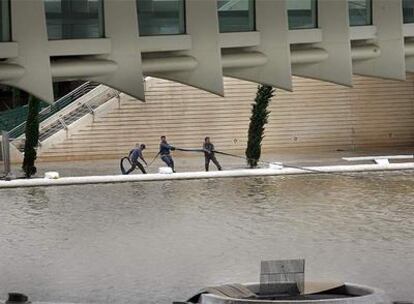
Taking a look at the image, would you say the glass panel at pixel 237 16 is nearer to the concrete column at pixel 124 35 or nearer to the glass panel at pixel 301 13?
the glass panel at pixel 301 13

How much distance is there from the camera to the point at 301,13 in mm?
10055

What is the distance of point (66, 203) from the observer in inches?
883

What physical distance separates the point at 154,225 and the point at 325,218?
11.1 ft

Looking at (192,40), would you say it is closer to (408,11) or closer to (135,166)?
(408,11)

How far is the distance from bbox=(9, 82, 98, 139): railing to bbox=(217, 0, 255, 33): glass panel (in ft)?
76.7

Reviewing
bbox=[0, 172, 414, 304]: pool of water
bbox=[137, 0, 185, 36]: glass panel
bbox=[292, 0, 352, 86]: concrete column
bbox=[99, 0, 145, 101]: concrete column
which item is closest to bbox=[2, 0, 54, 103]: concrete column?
bbox=[99, 0, 145, 101]: concrete column

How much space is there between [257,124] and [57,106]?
27.3 ft

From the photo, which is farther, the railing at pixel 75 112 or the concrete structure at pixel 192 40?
the railing at pixel 75 112

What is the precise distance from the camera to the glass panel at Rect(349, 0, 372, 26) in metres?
10.3

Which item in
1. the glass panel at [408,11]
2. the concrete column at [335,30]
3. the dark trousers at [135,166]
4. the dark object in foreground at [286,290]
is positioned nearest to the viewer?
the concrete column at [335,30]

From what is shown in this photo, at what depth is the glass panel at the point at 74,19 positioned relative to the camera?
8.70 meters

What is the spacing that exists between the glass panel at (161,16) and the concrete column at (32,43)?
1137mm

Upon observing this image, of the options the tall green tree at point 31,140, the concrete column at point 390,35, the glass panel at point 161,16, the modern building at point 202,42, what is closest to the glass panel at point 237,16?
the modern building at point 202,42

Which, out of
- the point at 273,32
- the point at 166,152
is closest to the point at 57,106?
the point at 166,152
